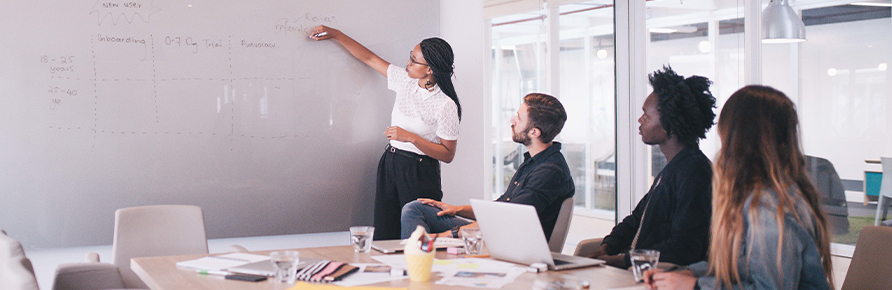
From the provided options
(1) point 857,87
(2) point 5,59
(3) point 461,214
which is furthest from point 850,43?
(2) point 5,59

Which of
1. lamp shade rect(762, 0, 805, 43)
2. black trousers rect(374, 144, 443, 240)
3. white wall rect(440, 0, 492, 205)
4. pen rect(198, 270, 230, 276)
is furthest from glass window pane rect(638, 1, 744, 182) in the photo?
pen rect(198, 270, 230, 276)

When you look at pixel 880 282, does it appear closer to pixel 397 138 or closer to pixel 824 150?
pixel 824 150

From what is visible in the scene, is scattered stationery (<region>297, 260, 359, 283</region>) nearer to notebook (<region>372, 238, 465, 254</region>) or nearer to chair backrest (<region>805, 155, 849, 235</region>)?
notebook (<region>372, 238, 465, 254</region>)

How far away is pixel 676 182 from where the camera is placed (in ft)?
7.91

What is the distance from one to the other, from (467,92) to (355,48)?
2.65 feet

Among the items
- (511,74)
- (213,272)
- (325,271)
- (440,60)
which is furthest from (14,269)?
(511,74)

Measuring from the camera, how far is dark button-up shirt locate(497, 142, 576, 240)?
111 inches

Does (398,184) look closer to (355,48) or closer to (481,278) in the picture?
(355,48)

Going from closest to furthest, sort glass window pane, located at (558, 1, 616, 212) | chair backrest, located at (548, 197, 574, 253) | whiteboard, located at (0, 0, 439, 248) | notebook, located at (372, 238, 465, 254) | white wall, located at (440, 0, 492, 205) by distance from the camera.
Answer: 1. notebook, located at (372, 238, 465, 254)
2. chair backrest, located at (548, 197, 574, 253)
3. whiteboard, located at (0, 0, 439, 248)
4. white wall, located at (440, 0, 492, 205)
5. glass window pane, located at (558, 1, 616, 212)

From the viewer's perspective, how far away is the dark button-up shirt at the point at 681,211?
7.55ft

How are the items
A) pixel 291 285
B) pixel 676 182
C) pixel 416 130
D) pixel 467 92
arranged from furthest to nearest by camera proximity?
pixel 467 92 < pixel 416 130 < pixel 676 182 < pixel 291 285

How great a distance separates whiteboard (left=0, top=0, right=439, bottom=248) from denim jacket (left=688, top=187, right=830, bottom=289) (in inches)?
106

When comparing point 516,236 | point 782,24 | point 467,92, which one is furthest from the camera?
point 467,92

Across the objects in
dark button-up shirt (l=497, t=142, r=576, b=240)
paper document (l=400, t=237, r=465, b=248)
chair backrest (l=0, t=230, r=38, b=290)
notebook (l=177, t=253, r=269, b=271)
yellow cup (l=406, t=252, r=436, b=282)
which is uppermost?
dark button-up shirt (l=497, t=142, r=576, b=240)
